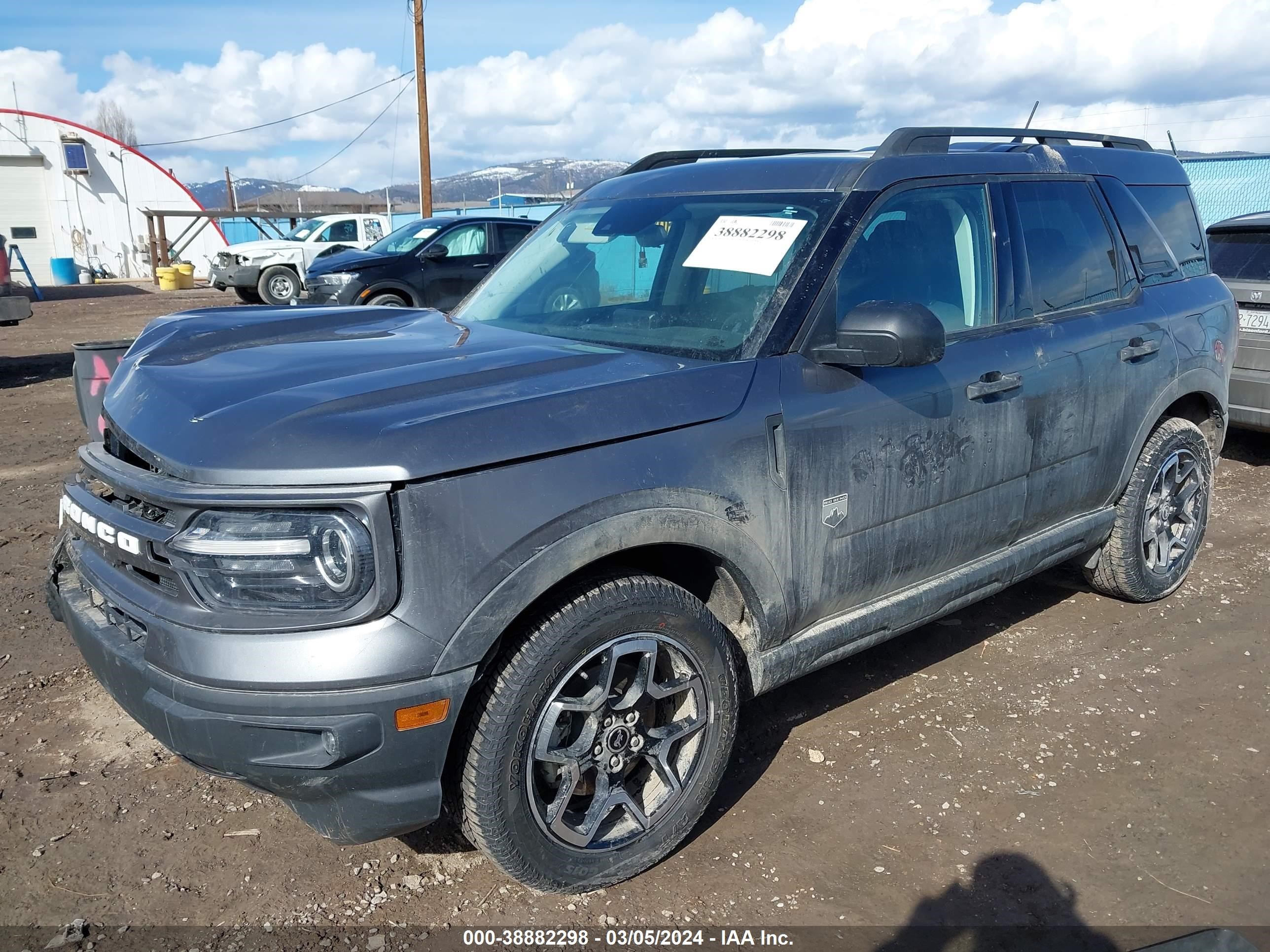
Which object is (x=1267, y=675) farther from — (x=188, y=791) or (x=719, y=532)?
(x=188, y=791)

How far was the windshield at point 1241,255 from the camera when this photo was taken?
6.69m

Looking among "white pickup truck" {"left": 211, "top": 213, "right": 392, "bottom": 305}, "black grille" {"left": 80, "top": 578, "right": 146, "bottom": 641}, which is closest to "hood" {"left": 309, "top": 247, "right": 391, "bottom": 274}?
"white pickup truck" {"left": 211, "top": 213, "right": 392, "bottom": 305}

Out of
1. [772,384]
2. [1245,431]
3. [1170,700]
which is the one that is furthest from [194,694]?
[1245,431]

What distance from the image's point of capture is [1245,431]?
8.35 metres

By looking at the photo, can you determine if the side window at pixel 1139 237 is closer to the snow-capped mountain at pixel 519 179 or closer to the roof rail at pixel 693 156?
the roof rail at pixel 693 156

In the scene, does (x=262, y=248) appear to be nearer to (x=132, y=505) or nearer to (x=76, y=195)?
(x=132, y=505)

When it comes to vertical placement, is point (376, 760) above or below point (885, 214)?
below

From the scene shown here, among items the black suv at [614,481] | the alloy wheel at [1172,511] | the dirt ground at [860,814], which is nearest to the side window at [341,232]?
the dirt ground at [860,814]

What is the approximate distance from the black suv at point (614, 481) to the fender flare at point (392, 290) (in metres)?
9.48

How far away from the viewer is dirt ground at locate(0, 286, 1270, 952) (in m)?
2.68

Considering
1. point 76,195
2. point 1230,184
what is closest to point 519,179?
point 76,195

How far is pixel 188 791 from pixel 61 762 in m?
0.50

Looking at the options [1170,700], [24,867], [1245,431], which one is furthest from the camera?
[1245,431]

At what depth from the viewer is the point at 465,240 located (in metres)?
13.9
